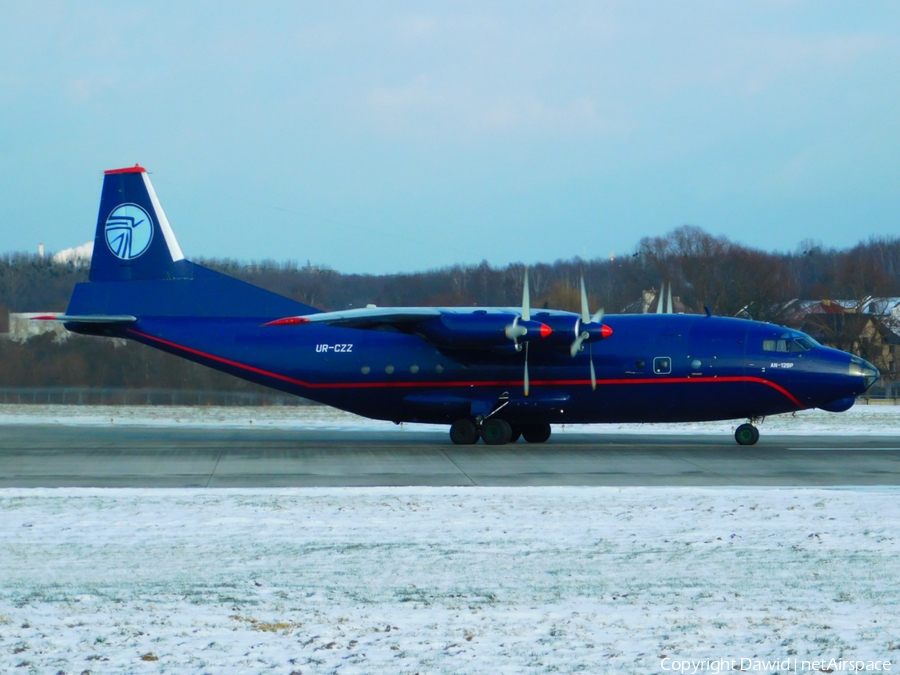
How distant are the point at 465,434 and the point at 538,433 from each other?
7.56ft

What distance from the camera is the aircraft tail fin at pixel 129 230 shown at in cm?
2567

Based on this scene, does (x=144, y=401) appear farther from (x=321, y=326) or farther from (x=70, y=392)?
(x=321, y=326)

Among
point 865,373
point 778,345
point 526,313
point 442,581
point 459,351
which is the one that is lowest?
point 442,581

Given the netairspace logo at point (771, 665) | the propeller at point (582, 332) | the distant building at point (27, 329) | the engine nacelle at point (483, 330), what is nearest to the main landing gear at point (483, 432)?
the engine nacelle at point (483, 330)

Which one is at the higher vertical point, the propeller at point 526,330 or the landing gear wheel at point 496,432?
the propeller at point 526,330

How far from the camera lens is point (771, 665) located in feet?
21.5

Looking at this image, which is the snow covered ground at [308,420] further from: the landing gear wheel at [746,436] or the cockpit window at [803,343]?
the landing gear wheel at [746,436]

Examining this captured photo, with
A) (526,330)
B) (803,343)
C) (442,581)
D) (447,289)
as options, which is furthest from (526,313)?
(447,289)

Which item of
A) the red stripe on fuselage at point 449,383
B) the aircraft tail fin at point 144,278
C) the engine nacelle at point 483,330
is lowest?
the red stripe on fuselage at point 449,383

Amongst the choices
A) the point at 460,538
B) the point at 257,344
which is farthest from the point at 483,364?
the point at 460,538

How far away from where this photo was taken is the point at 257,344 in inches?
969

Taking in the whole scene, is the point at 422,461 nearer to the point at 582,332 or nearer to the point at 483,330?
the point at 483,330

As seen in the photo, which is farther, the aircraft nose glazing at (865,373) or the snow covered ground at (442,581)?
the aircraft nose glazing at (865,373)

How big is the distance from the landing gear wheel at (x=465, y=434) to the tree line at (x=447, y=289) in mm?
15307
